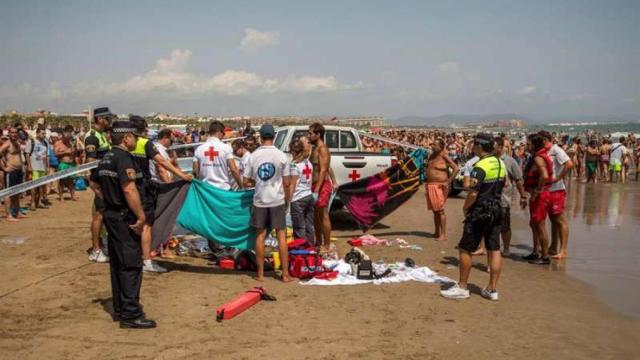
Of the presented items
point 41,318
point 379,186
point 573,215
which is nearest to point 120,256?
point 41,318

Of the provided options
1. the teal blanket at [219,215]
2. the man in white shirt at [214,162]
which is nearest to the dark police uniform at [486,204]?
the teal blanket at [219,215]

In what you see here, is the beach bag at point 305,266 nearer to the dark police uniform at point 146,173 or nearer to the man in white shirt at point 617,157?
the dark police uniform at point 146,173

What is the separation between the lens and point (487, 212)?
22.1ft

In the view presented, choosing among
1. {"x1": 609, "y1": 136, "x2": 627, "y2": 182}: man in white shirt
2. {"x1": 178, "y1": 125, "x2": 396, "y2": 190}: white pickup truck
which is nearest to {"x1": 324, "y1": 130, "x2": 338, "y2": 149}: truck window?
{"x1": 178, "y1": 125, "x2": 396, "y2": 190}: white pickup truck

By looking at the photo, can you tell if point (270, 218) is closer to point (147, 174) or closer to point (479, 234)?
point (147, 174)

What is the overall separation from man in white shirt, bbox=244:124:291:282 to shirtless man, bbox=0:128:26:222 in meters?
7.63

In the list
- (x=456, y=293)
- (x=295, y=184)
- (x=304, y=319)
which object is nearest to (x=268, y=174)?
(x=295, y=184)

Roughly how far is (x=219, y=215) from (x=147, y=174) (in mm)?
1172

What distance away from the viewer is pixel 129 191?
221 inches

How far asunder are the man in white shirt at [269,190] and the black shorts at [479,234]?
237cm

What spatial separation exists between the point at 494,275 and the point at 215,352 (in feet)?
11.5

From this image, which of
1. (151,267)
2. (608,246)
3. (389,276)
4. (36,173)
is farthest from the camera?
(36,173)

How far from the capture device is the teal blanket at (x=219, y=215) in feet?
26.1

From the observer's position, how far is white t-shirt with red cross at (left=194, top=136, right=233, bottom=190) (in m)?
8.56
